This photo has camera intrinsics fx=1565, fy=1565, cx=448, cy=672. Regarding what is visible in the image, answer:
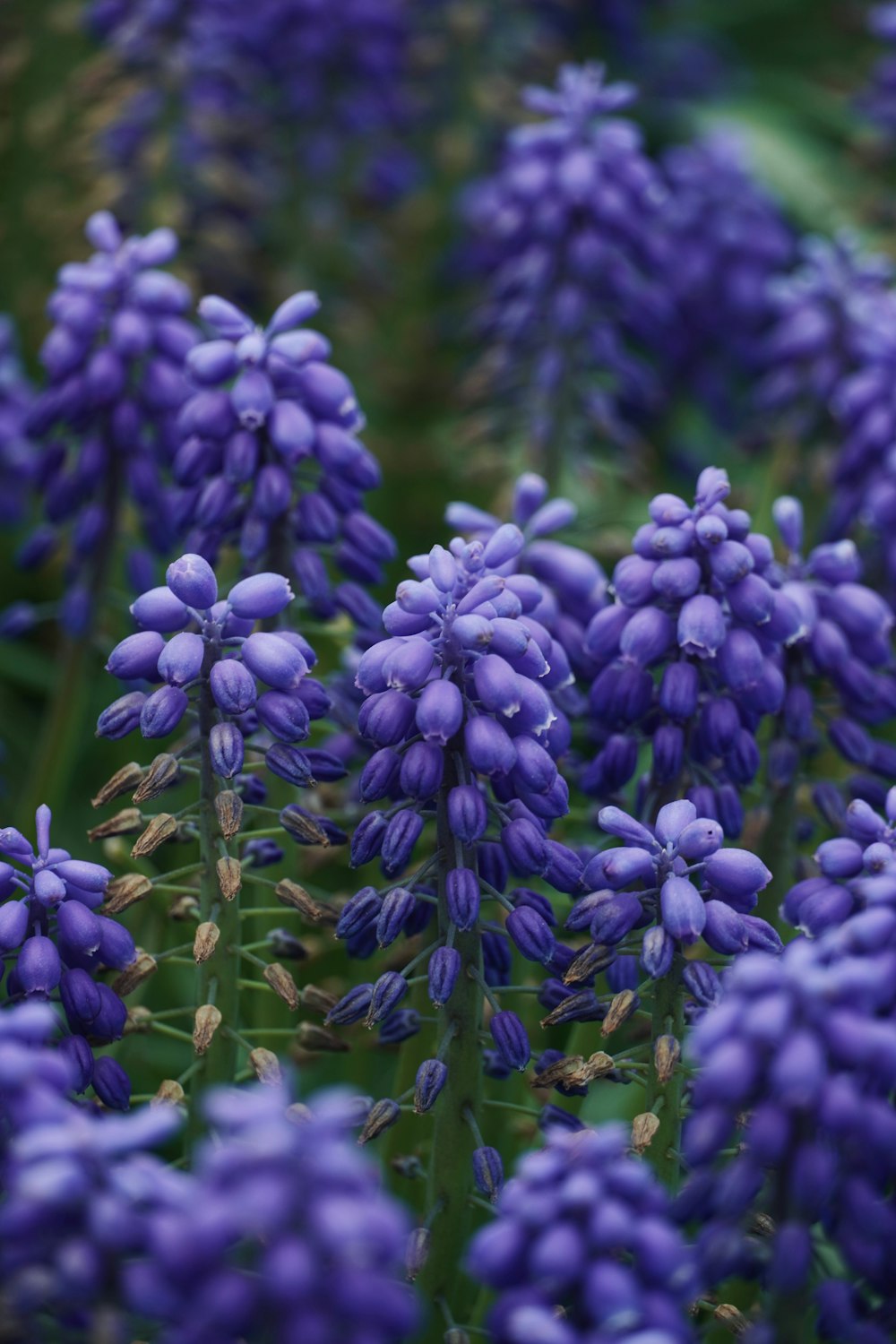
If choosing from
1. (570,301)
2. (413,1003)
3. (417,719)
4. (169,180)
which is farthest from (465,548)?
(169,180)

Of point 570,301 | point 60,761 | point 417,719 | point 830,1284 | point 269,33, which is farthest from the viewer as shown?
point 269,33

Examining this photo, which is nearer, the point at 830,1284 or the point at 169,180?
the point at 830,1284

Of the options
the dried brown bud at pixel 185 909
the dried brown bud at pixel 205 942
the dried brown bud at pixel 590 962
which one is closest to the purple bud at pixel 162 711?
the dried brown bud at pixel 205 942

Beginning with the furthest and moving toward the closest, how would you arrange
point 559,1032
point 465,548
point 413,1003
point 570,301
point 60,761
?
point 570,301 < point 60,761 < point 559,1032 < point 413,1003 < point 465,548

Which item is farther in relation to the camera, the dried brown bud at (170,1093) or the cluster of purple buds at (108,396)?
the cluster of purple buds at (108,396)

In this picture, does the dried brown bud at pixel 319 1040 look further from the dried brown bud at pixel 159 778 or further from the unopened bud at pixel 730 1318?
the unopened bud at pixel 730 1318

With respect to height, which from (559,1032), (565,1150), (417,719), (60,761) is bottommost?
(559,1032)

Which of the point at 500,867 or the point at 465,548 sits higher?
the point at 465,548

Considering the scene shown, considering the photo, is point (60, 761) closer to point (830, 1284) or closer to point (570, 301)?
point (570, 301)
